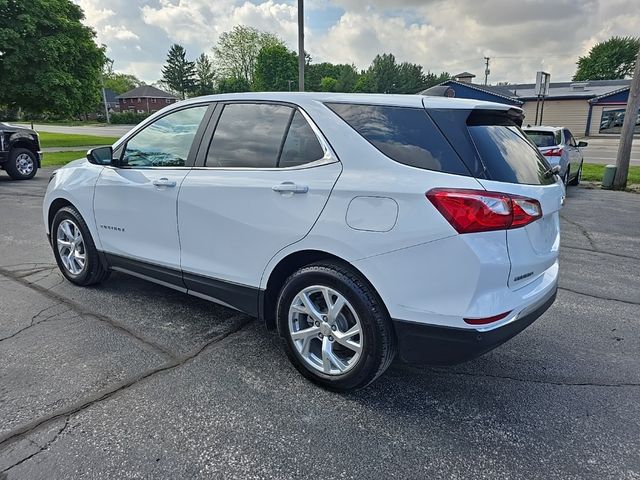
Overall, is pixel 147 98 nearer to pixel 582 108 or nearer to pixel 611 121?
pixel 582 108

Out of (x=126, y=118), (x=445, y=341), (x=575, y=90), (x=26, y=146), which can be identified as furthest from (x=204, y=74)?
(x=445, y=341)

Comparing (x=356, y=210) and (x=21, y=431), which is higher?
(x=356, y=210)

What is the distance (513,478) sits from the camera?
204 centimetres

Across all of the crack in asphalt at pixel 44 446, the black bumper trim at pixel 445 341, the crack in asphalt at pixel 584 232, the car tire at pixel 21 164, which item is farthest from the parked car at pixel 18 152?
the crack in asphalt at pixel 584 232

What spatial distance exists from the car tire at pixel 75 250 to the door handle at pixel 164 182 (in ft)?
3.95

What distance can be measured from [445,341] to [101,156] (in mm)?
3244

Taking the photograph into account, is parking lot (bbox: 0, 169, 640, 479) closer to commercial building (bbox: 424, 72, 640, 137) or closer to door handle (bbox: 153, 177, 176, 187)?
door handle (bbox: 153, 177, 176, 187)

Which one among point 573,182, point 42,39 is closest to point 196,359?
point 573,182

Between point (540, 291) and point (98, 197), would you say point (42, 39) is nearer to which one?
point (98, 197)

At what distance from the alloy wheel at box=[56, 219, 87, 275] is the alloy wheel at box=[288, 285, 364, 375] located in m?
2.57

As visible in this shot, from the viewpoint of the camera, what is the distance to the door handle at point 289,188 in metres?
2.57

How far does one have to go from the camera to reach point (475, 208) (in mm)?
2127

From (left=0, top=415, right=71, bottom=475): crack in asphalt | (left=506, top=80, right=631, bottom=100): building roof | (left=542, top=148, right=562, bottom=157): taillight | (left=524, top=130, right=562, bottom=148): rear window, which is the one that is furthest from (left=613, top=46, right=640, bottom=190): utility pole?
(left=506, top=80, right=631, bottom=100): building roof

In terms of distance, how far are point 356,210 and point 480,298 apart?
2.56 ft
